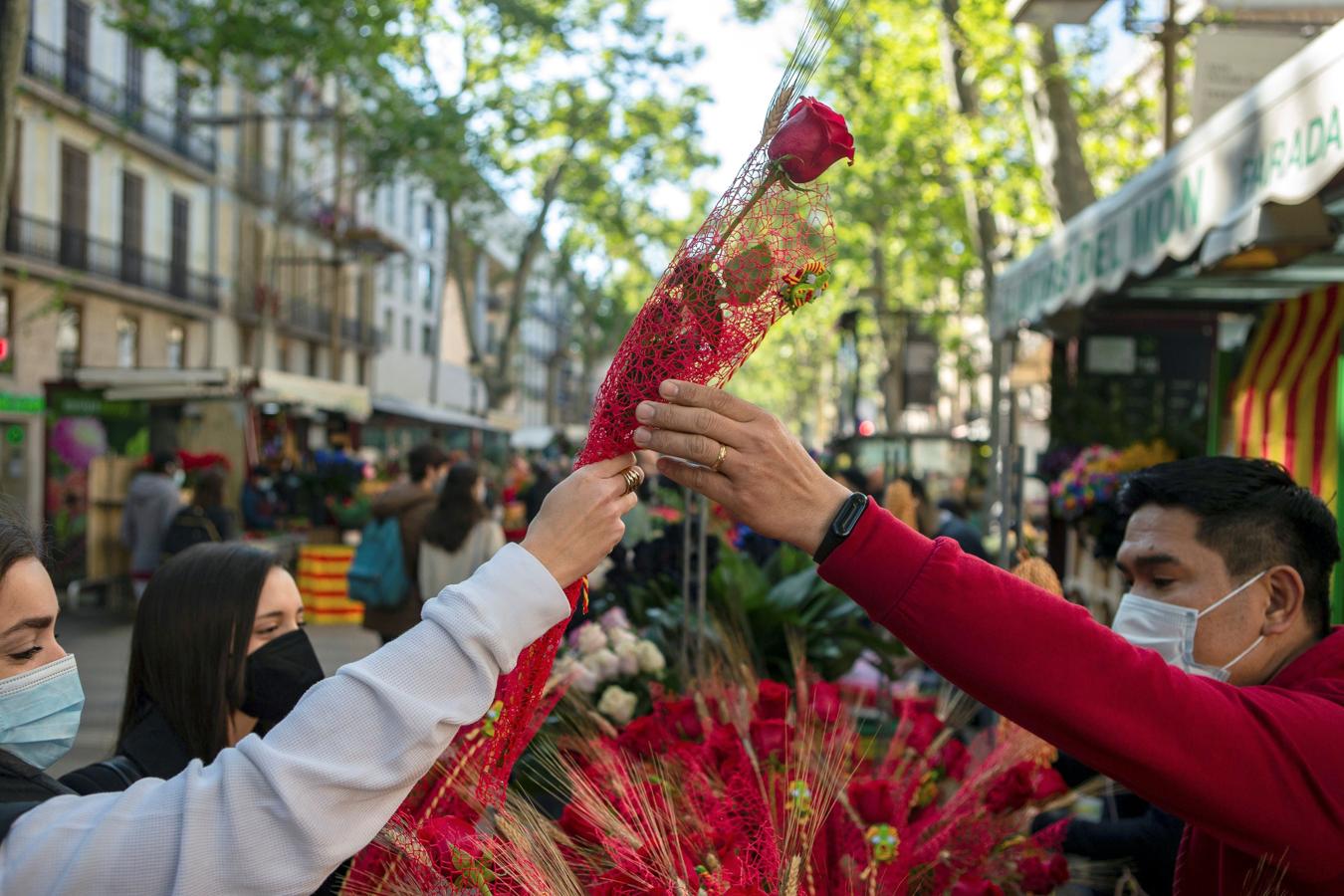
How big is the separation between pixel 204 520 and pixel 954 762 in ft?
27.5

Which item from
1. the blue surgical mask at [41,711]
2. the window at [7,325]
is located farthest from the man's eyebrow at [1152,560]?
the window at [7,325]

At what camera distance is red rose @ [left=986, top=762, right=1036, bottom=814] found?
2.36 metres

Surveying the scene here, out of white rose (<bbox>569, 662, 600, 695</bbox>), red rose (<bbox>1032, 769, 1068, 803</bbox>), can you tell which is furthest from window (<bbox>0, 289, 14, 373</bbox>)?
red rose (<bbox>1032, 769, 1068, 803</bbox>)

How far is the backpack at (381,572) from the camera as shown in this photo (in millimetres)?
7004

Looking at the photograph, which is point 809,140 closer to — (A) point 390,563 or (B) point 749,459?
(B) point 749,459

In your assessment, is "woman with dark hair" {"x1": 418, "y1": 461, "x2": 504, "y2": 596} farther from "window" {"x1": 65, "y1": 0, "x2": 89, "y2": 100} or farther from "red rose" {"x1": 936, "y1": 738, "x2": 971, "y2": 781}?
"window" {"x1": 65, "y1": 0, "x2": 89, "y2": 100}

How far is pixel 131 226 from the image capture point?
2969cm

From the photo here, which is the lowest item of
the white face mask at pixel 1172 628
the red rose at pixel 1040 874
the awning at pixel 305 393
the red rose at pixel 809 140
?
the red rose at pixel 1040 874

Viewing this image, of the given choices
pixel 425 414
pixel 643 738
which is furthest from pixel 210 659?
pixel 425 414

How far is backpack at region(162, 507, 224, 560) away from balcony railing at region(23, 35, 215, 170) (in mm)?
12823

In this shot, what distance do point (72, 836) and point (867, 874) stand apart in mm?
1166

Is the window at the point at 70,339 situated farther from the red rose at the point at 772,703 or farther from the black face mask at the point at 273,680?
the red rose at the point at 772,703

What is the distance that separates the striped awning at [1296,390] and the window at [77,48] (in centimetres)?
2590

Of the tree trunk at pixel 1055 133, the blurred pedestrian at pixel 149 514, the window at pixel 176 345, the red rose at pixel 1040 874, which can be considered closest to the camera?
the red rose at pixel 1040 874
